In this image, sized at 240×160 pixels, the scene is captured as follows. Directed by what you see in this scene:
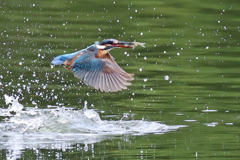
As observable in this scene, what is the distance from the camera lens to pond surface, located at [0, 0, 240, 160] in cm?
636

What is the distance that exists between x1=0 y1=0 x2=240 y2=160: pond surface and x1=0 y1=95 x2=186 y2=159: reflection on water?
0.01 metres

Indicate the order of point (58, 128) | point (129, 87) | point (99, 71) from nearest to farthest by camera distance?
point (58, 128)
point (99, 71)
point (129, 87)

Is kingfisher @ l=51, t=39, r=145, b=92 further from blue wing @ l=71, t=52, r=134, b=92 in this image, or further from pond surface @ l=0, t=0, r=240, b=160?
pond surface @ l=0, t=0, r=240, b=160

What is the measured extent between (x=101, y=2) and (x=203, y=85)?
596cm

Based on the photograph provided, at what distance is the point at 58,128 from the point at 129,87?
212 centimetres

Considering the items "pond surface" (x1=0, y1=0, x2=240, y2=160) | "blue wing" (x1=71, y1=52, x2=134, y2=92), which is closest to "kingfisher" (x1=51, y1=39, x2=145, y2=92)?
"blue wing" (x1=71, y1=52, x2=134, y2=92)

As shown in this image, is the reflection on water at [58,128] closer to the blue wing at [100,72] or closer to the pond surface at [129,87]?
the pond surface at [129,87]

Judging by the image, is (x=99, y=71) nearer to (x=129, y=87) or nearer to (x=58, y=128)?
(x=58, y=128)

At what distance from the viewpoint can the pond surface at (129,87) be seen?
6.36 meters

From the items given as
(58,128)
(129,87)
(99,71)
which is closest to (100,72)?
(99,71)

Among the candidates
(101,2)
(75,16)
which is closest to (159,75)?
(75,16)

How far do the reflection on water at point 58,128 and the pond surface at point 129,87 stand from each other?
11 mm

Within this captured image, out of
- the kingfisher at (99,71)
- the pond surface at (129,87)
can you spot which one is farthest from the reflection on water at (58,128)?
the kingfisher at (99,71)

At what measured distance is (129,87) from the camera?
8891 mm
